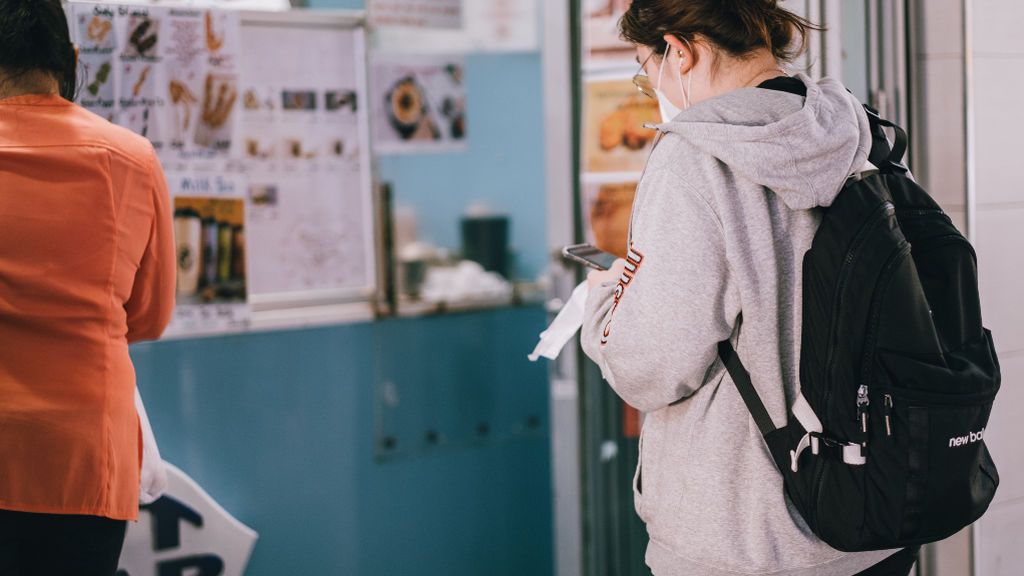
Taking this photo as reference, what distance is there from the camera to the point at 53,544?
1805mm

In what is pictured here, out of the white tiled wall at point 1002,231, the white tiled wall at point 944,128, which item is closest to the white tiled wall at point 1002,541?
the white tiled wall at point 1002,231

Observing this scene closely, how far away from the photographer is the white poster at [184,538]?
2627 millimetres

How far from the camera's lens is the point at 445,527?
10.4 ft

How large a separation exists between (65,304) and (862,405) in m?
1.27

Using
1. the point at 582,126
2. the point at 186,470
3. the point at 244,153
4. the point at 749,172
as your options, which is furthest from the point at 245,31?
the point at 749,172

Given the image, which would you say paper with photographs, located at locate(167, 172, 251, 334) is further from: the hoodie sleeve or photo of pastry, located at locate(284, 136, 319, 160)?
the hoodie sleeve

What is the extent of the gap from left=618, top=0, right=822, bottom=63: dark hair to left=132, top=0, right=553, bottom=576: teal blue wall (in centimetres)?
164

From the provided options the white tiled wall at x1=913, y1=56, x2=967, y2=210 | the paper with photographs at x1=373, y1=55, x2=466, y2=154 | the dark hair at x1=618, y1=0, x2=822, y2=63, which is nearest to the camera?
the dark hair at x1=618, y1=0, x2=822, y2=63

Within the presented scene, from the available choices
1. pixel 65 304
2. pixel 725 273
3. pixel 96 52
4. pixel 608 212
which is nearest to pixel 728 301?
pixel 725 273

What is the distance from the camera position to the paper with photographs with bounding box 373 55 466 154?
3027 millimetres

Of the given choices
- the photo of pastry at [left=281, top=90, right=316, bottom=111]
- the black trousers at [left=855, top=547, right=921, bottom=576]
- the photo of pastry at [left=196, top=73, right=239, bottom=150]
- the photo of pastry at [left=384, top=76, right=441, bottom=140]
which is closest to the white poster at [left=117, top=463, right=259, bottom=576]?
the photo of pastry at [left=196, top=73, right=239, bottom=150]

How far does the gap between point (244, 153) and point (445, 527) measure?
126 centimetres

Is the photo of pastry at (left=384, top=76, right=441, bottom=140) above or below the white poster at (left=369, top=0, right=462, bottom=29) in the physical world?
below

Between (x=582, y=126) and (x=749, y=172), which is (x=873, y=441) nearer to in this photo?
(x=749, y=172)
